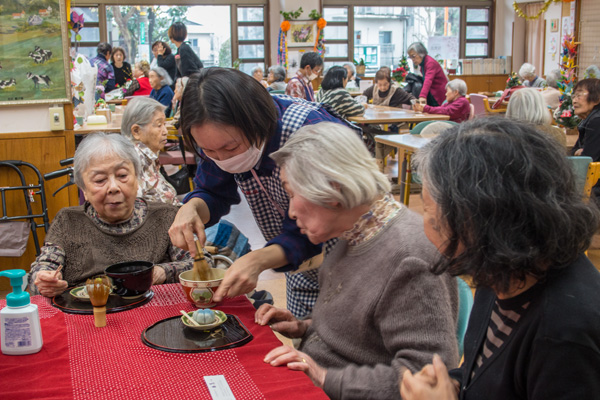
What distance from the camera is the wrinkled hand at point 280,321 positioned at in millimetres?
1627

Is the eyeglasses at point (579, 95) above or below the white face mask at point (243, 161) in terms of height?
above

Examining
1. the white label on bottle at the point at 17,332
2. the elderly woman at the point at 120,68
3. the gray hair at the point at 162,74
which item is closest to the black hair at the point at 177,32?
the gray hair at the point at 162,74

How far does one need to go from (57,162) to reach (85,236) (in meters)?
2.09

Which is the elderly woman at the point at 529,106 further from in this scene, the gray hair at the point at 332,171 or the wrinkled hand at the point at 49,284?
the wrinkled hand at the point at 49,284

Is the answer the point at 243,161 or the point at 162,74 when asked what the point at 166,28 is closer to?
the point at 162,74

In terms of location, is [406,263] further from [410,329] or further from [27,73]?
[27,73]

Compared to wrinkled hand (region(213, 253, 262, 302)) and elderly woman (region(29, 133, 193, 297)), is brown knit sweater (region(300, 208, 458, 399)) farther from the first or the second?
elderly woman (region(29, 133, 193, 297))

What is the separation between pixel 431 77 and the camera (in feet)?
28.6

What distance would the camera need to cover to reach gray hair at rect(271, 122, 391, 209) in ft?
4.78

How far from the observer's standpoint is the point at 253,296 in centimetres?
238

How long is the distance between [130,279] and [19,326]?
357mm

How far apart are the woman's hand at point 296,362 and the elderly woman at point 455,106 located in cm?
638

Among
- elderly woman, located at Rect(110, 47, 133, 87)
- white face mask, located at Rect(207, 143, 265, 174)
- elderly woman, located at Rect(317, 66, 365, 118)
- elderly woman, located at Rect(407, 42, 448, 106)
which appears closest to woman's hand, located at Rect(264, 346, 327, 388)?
white face mask, located at Rect(207, 143, 265, 174)

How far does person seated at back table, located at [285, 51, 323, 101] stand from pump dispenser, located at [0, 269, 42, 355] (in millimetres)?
6342
